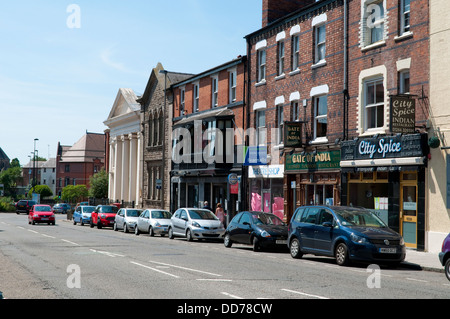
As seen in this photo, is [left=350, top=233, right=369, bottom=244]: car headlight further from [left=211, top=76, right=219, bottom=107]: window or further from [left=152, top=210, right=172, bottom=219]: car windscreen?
[left=211, top=76, right=219, bottom=107]: window

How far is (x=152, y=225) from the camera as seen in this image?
Result: 31516mm

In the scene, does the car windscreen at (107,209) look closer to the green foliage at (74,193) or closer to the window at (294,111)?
the window at (294,111)

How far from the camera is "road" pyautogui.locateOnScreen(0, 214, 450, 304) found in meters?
10.5

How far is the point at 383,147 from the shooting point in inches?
865

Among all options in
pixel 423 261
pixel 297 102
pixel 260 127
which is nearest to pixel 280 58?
pixel 297 102

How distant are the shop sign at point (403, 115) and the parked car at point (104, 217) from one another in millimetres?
25573

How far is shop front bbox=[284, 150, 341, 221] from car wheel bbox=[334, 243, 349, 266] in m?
8.19

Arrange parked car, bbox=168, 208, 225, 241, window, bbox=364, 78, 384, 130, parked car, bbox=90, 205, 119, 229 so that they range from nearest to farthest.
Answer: window, bbox=364, 78, 384, 130 < parked car, bbox=168, 208, 225, 241 < parked car, bbox=90, 205, 119, 229

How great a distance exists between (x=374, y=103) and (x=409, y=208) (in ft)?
15.0

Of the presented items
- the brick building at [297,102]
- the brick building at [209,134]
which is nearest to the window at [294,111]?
the brick building at [297,102]

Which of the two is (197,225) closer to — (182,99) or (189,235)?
(189,235)

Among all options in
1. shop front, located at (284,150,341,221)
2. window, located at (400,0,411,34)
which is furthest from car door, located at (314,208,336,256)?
window, located at (400,0,411,34)
